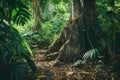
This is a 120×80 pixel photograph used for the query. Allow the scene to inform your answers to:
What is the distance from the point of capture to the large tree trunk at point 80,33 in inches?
292

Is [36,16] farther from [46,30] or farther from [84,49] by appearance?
[84,49]

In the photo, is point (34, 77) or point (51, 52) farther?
point (51, 52)

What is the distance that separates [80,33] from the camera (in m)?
7.56

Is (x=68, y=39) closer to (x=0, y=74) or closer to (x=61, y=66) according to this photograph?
(x=61, y=66)

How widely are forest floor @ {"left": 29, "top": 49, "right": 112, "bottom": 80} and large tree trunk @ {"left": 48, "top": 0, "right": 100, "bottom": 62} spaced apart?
0.37 meters

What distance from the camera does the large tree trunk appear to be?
7426 mm

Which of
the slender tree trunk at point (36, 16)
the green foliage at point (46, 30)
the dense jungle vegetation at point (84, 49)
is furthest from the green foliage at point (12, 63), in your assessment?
the slender tree trunk at point (36, 16)

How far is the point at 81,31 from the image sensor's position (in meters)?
7.57

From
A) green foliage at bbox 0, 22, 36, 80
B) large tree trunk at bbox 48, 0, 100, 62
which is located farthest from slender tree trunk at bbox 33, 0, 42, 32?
green foliage at bbox 0, 22, 36, 80

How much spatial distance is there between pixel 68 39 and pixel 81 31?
0.44 m

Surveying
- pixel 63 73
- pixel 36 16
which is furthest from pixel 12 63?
pixel 36 16

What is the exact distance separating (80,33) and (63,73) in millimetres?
1461

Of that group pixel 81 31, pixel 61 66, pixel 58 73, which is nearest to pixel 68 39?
pixel 81 31

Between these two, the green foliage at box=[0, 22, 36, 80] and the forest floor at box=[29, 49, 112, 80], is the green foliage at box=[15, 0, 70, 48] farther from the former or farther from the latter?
the green foliage at box=[0, 22, 36, 80]
